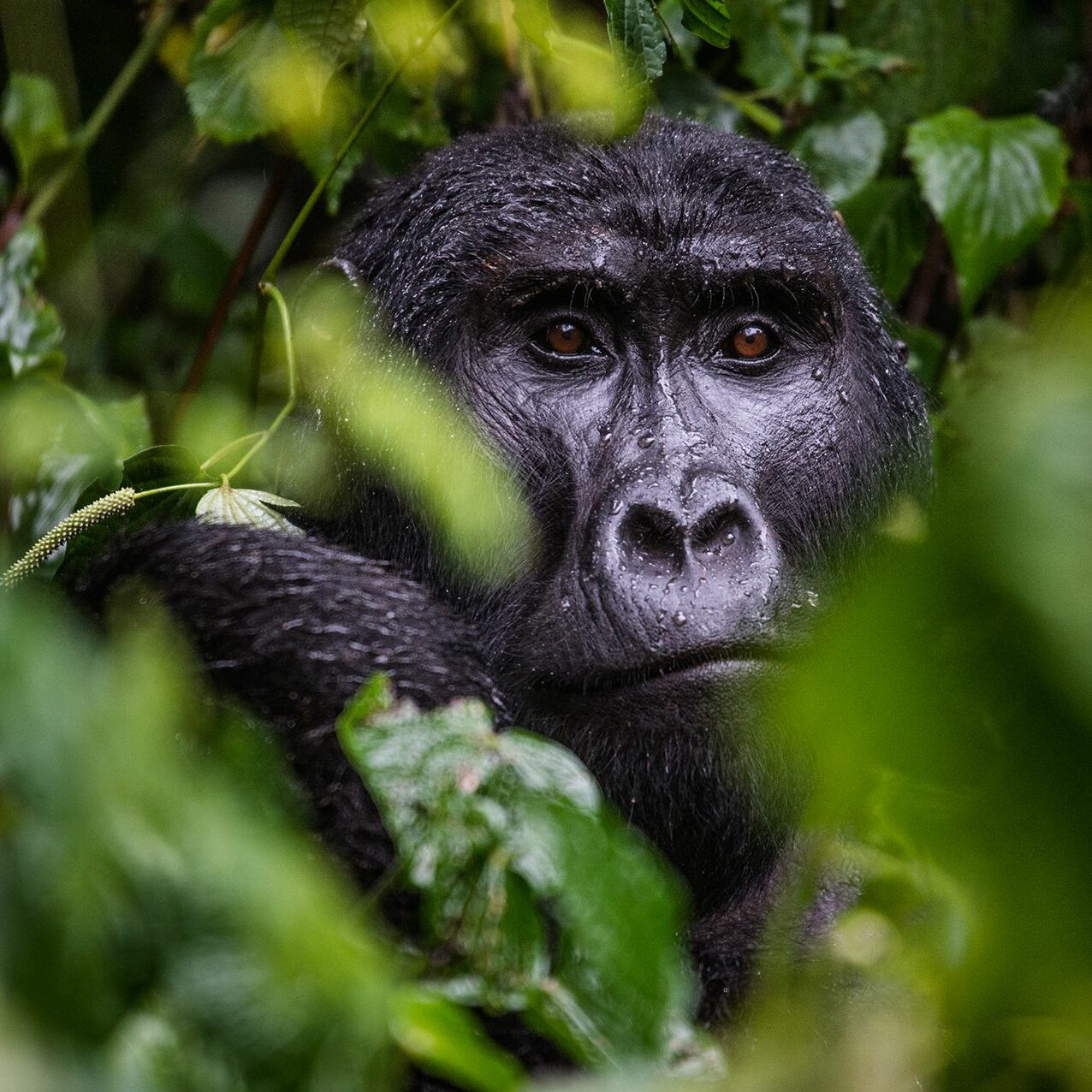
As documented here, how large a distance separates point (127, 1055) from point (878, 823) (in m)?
0.57

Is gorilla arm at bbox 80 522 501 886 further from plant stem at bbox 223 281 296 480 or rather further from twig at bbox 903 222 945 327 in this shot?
twig at bbox 903 222 945 327

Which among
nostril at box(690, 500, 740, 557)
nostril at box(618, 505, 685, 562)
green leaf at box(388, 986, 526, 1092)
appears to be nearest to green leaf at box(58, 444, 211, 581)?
nostril at box(618, 505, 685, 562)

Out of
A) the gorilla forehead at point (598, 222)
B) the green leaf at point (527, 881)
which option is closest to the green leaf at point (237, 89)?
the gorilla forehead at point (598, 222)

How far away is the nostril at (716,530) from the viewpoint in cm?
234

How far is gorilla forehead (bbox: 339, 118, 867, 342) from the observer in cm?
286

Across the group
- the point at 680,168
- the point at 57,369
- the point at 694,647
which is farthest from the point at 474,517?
the point at 57,369

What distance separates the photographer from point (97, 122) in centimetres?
443

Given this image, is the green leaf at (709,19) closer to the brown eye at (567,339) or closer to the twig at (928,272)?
the brown eye at (567,339)

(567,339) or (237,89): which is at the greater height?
(237,89)

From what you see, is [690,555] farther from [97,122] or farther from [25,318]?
[97,122]

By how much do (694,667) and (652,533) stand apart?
238mm

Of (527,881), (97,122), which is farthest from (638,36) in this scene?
(97,122)

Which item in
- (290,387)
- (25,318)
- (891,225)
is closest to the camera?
(290,387)

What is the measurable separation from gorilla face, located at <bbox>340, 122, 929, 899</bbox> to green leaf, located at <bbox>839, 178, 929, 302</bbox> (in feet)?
3.73
